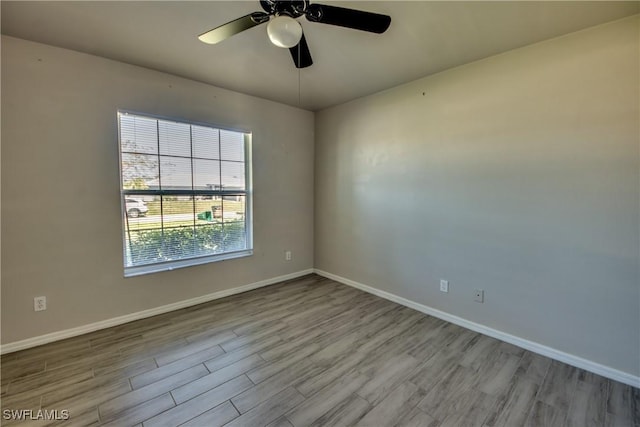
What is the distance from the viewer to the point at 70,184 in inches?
94.6

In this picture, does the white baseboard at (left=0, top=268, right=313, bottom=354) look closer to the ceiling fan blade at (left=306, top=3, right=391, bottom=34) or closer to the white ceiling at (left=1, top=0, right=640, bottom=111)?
the white ceiling at (left=1, top=0, right=640, bottom=111)

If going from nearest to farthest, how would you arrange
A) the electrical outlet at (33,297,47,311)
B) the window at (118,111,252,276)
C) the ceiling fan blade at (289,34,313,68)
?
the ceiling fan blade at (289,34,313,68), the electrical outlet at (33,297,47,311), the window at (118,111,252,276)

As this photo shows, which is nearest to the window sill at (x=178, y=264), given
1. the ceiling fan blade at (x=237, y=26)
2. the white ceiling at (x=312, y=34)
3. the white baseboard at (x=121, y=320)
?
the white baseboard at (x=121, y=320)

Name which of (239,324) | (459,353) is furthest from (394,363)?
(239,324)

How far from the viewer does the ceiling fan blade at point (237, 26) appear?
155 cm

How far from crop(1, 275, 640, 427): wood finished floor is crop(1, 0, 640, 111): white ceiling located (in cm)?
250

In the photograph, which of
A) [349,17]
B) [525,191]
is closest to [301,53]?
[349,17]

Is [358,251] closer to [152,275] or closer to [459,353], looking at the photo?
[459,353]

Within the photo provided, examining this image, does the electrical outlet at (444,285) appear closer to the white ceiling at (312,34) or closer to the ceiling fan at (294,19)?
the white ceiling at (312,34)

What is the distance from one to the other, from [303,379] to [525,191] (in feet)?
7.57

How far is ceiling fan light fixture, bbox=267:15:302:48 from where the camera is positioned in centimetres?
142

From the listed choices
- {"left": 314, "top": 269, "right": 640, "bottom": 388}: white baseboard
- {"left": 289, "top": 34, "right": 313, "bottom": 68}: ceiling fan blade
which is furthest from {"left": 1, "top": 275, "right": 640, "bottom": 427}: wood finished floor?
{"left": 289, "top": 34, "right": 313, "bottom": 68}: ceiling fan blade

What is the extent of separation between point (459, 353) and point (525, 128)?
6.36ft

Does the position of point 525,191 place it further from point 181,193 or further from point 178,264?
point 178,264
